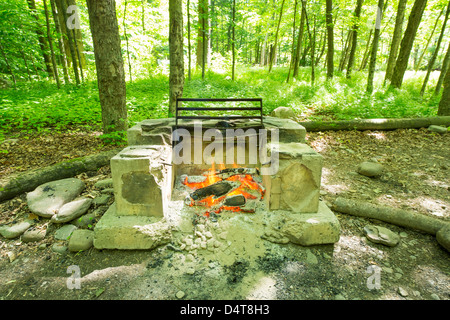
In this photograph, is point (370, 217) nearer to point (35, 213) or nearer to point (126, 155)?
point (126, 155)

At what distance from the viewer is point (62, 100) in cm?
633

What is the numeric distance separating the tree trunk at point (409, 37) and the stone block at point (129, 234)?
9.95 meters

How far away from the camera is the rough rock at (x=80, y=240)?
2.41 m

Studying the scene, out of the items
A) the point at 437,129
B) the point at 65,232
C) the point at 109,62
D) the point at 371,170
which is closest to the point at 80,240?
the point at 65,232

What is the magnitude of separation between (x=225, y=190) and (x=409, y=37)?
8.98m

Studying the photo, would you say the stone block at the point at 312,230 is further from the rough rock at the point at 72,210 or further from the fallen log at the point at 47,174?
the fallen log at the point at 47,174

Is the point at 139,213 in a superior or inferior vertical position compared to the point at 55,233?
superior

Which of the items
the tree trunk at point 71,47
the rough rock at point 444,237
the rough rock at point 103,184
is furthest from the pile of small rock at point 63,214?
the tree trunk at point 71,47

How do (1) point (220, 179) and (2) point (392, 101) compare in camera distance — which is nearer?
(1) point (220, 179)

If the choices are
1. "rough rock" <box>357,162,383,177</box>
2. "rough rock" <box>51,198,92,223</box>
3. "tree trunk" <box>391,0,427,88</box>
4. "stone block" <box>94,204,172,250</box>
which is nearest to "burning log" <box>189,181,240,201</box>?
"stone block" <box>94,204,172,250</box>

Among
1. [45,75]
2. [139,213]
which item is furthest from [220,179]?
[45,75]

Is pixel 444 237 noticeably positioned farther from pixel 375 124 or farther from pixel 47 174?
pixel 47 174

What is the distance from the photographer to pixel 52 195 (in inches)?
117
